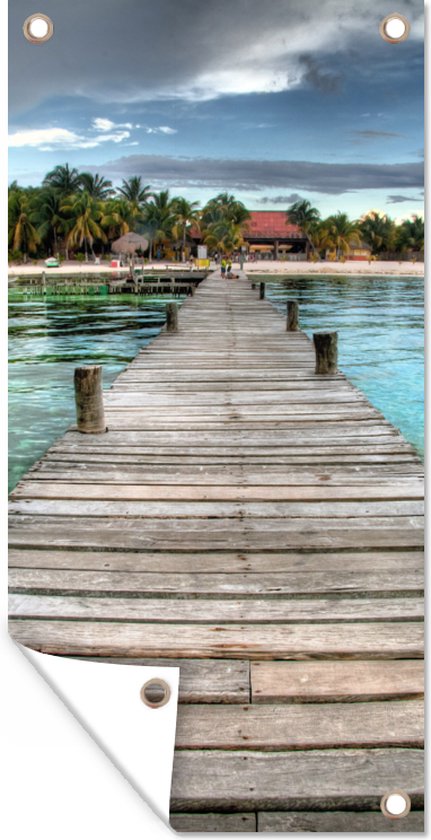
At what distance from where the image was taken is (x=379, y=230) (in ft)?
4.61

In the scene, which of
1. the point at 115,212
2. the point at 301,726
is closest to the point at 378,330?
the point at 115,212

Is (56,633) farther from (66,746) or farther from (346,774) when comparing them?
(346,774)

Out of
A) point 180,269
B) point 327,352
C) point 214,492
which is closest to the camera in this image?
point 214,492

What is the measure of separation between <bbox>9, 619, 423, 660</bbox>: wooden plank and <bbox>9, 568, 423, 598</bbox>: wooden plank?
140 mm

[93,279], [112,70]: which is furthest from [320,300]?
[112,70]

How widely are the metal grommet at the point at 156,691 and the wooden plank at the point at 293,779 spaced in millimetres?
91

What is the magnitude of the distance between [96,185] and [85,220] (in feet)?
1.97

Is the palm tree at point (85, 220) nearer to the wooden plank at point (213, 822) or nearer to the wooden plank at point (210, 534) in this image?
the wooden plank at point (210, 534)

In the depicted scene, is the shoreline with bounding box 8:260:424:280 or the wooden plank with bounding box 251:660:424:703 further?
the shoreline with bounding box 8:260:424:280

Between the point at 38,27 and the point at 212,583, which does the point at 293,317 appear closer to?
the point at 212,583

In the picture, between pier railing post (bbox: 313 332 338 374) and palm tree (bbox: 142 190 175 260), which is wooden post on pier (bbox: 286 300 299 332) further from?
palm tree (bbox: 142 190 175 260)

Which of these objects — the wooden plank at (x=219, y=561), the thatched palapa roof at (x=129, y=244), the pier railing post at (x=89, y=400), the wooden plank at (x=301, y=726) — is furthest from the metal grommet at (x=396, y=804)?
the thatched palapa roof at (x=129, y=244)

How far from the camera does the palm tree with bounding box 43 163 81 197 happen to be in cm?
175

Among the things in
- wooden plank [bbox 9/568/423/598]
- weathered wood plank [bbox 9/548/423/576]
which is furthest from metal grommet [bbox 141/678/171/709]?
weathered wood plank [bbox 9/548/423/576]
